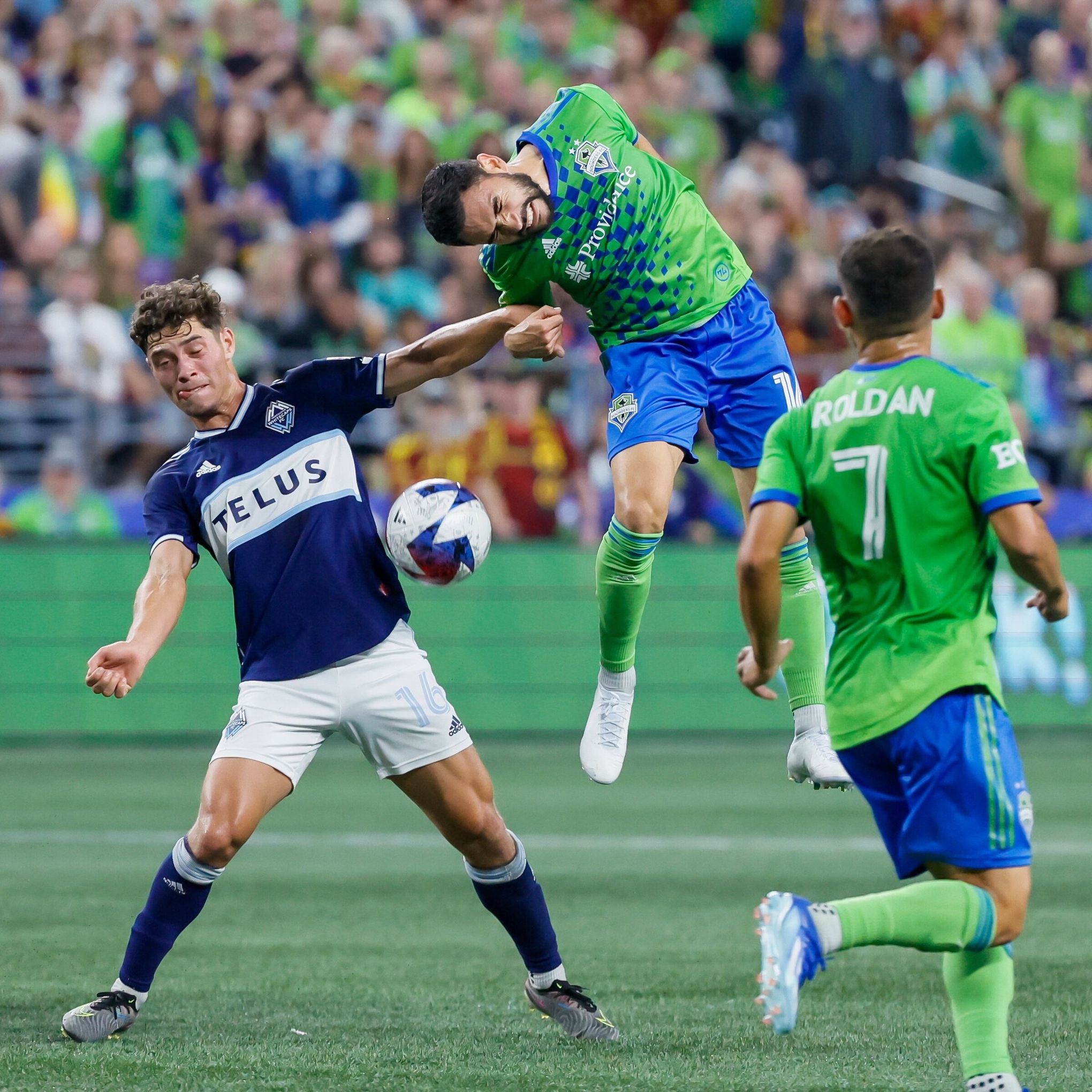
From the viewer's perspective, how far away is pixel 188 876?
5.92 m

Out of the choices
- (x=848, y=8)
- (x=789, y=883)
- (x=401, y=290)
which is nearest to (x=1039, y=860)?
(x=789, y=883)

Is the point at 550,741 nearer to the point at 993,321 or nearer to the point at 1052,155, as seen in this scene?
the point at 993,321

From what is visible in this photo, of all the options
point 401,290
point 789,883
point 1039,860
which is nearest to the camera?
point 789,883

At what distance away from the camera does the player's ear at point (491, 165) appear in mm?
5941

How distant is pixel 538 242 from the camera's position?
20.4 feet

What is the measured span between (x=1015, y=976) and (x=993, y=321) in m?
8.98

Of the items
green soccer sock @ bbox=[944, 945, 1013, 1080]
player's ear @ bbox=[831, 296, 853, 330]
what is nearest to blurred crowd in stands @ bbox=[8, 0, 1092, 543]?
player's ear @ bbox=[831, 296, 853, 330]

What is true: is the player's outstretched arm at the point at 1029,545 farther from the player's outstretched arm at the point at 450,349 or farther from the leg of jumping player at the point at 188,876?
the leg of jumping player at the point at 188,876

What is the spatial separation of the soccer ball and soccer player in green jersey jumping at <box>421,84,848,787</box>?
567 mm

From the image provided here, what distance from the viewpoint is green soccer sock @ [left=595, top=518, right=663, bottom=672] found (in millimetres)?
6406

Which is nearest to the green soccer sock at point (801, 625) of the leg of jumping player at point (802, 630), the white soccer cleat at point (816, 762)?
the leg of jumping player at point (802, 630)

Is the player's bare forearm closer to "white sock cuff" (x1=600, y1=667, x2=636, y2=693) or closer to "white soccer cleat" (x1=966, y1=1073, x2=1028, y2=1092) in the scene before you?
"white sock cuff" (x1=600, y1=667, x2=636, y2=693)

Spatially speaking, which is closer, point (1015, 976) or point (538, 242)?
point (538, 242)

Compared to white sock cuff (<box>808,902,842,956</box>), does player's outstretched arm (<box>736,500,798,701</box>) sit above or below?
above
